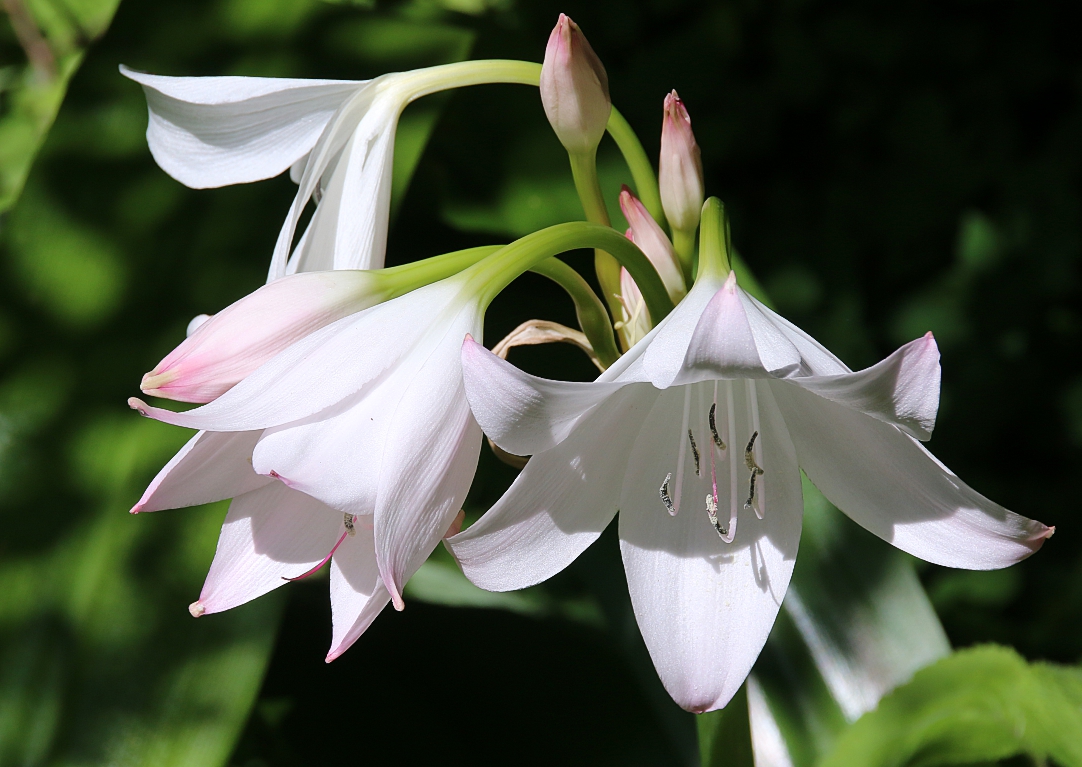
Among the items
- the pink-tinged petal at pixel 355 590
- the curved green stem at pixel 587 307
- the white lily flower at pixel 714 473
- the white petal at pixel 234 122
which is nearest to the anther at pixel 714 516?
the white lily flower at pixel 714 473

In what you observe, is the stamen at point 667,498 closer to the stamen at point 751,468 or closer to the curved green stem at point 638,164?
the stamen at point 751,468

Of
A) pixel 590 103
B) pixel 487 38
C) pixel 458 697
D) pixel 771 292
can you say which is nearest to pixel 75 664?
pixel 458 697

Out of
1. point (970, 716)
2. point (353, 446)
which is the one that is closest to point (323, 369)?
point (353, 446)

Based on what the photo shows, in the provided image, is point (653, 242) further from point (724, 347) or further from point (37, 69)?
point (37, 69)

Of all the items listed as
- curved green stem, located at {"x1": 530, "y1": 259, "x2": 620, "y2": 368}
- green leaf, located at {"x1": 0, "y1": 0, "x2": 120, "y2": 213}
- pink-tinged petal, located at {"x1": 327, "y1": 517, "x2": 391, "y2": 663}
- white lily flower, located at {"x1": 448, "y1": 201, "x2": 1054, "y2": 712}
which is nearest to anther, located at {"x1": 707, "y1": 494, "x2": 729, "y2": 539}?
white lily flower, located at {"x1": 448, "y1": 201, "x2": 1054, "y2": 712}

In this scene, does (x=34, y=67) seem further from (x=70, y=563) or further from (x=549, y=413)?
(x=549, y=413)

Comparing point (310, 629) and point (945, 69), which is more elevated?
point (945, 69)

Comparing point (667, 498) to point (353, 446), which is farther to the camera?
point (667, 498)
